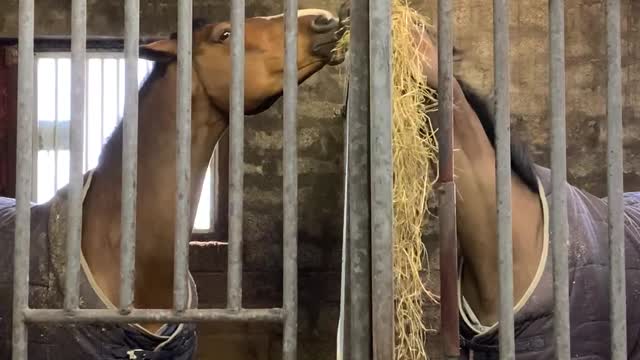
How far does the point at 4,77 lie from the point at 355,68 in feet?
8.65

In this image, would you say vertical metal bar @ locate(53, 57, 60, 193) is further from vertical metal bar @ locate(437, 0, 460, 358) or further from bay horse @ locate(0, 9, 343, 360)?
vertical metal bar @ locate(437, 0, 460, 358)

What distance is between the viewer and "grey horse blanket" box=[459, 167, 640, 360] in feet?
6.69

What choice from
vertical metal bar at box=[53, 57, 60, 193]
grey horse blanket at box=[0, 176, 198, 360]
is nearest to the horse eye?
grey horse blanket at box=[0, 176, 198, 360]

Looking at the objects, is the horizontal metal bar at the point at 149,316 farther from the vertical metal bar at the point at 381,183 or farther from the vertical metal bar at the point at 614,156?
the vertical metal bar at the point at 614,156

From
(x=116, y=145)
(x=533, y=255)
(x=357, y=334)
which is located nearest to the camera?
(x=357, y=334)

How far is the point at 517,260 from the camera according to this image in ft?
6.73

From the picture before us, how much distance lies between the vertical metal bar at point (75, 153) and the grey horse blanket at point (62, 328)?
101 centimetres

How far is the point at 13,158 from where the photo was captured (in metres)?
3.27

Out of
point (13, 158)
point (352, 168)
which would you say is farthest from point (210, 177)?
point (352, 168)

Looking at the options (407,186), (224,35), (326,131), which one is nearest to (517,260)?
A: (407,186)

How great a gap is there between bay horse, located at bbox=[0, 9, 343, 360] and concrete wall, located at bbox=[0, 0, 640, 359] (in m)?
0.97

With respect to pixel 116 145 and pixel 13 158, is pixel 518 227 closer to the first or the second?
pixel 116 145

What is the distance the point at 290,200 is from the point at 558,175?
16.0 inches

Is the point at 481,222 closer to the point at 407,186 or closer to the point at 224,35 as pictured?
the point at 407,186
